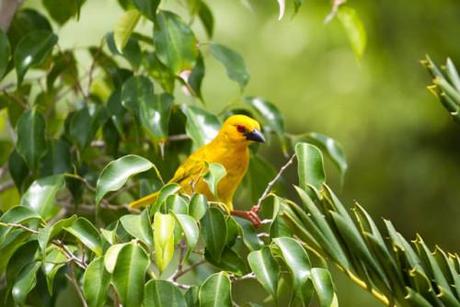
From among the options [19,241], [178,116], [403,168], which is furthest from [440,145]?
[19,241]

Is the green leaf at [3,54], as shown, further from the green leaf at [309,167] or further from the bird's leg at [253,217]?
the green leaf at [309,167]

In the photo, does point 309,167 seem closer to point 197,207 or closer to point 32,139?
point 197,207

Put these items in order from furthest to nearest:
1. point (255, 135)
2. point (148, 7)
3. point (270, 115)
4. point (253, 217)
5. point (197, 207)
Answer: point (255, 135) → point (270, 115) → point (148, 7) → point (253, 217) → point (197, 207)

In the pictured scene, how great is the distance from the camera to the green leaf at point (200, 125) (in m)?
2.39

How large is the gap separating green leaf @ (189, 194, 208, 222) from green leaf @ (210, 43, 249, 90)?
0.74m

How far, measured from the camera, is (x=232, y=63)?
250 centimetres

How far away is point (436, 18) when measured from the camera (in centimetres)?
633

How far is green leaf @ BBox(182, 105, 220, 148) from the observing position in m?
2.39

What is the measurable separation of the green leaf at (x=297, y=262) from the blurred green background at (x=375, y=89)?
171 inches

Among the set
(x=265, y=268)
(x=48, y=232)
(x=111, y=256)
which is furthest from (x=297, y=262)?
(x=48, y=232)

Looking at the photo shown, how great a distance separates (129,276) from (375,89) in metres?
4.84

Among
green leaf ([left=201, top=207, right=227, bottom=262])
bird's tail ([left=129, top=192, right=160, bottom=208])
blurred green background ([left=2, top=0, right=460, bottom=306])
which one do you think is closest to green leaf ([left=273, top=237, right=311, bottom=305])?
green leaf ([left=201, top=207, right=227, bottom=262])

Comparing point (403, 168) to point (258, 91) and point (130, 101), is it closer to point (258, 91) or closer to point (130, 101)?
point (258, 91)

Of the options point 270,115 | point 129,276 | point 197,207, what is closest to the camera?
point 129,276
